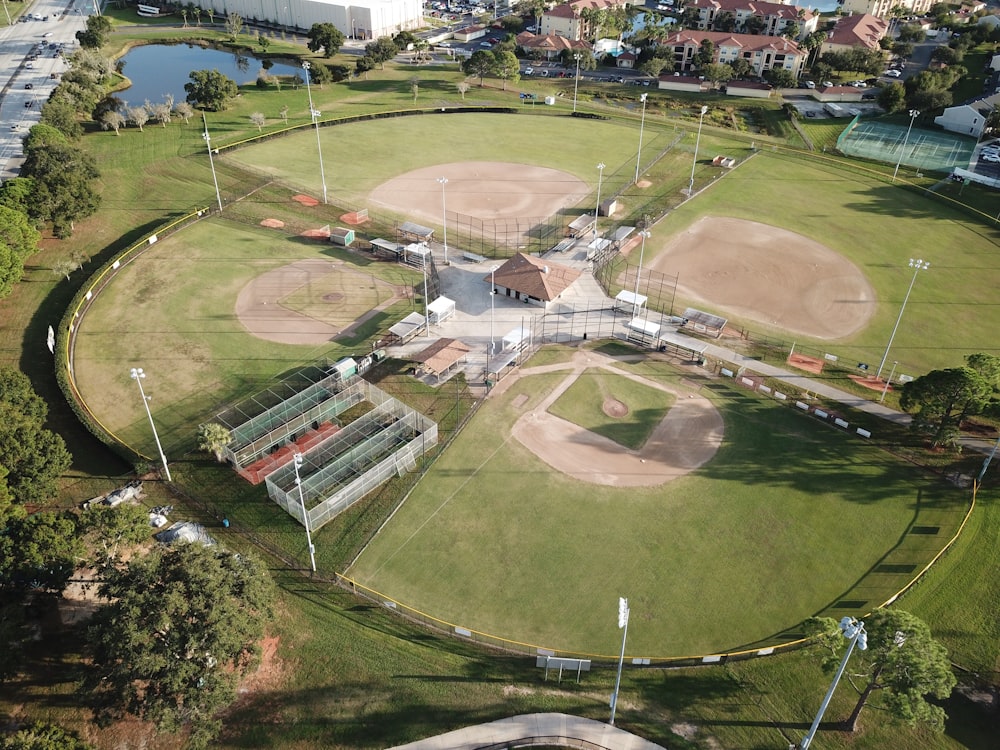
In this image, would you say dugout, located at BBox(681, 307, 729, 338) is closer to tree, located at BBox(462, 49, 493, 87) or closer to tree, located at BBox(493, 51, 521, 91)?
tree, located at BBox(493, 51, 521, 91)

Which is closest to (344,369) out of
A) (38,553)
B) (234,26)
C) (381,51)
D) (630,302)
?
(38,553)

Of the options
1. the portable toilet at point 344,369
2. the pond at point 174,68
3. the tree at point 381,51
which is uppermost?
the tree at point 381,51

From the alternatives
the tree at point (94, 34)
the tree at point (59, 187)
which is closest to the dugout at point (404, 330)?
the tree at point (59, 187)

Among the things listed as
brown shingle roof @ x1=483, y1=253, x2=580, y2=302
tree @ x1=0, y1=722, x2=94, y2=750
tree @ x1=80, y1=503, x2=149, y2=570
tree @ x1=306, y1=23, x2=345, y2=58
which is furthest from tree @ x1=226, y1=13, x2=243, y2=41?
tree @ x1=0, y1=722, x2=94, y2=750

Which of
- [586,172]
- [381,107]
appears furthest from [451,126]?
[586,172]

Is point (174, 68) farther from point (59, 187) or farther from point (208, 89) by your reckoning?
point (59, 187)

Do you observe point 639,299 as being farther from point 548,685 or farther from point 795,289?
point 548,685

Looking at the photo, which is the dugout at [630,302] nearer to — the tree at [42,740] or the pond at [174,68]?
the tree at [42,740]

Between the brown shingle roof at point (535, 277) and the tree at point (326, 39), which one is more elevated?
the tree at point (326, 39)
